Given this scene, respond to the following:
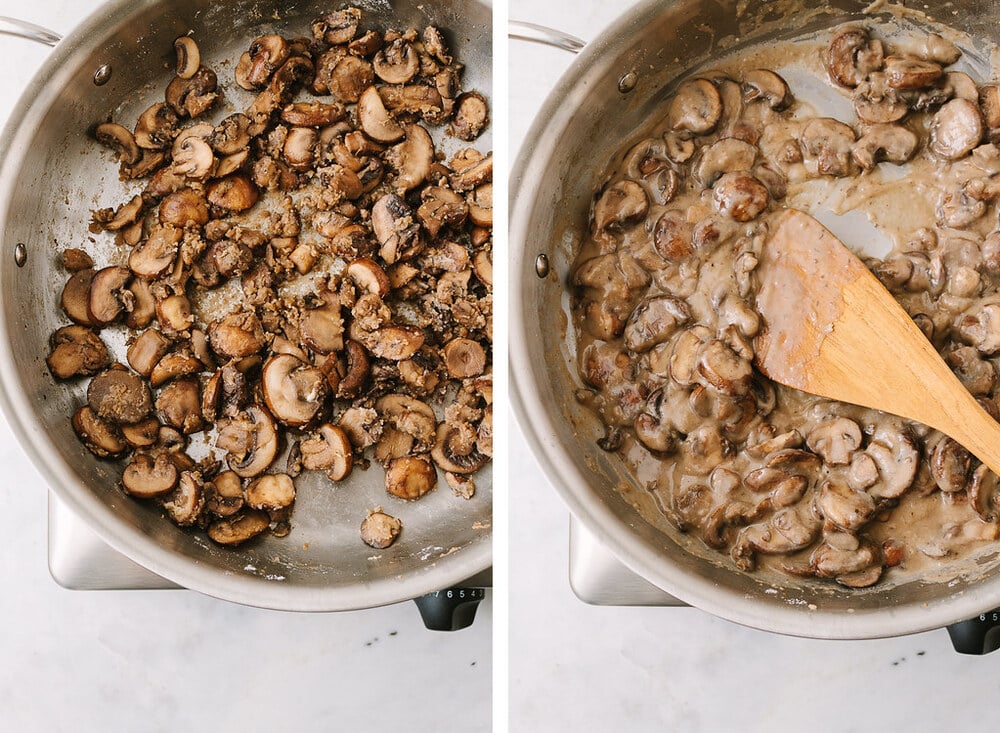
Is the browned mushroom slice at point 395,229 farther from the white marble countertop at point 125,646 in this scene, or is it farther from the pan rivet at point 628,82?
the white marble countertop at point 125,646

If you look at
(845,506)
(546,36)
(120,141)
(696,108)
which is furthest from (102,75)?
(845,506)

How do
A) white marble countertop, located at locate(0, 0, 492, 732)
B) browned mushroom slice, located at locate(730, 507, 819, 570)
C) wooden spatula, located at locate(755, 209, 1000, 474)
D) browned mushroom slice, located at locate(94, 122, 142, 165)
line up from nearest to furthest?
wooden spatula, located at locate(755, 209, 1000, 474)
browned mushroom slice, located at locate(730, 507, 819, 570)
white marble countertop, located at locate(0, 0, 492, 732)
browned mushroom slice, located at locate(94, 122, 142, 165)

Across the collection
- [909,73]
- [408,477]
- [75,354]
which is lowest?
[408,477]

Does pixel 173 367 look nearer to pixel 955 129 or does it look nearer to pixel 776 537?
pixel 776 537

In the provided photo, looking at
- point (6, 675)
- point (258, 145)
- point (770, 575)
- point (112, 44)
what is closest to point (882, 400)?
point (770, 575)

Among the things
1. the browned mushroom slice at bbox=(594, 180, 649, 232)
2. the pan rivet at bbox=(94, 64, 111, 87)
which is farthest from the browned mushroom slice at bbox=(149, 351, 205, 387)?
the browned mushroom slice at bbox=(594, 180, 649, 232)

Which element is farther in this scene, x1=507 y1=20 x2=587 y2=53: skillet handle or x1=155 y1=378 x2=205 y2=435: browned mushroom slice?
x1=155 y1=378 x2=205 y2=435: browned mushroom slice

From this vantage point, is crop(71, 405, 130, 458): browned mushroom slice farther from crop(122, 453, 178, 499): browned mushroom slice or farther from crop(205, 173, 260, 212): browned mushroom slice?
crop(205, 173, 260, 212): browned mushroom slice
